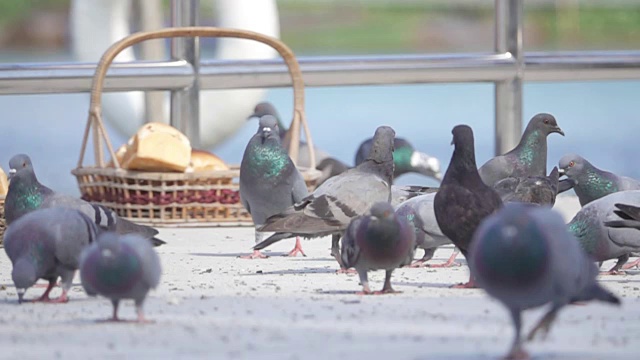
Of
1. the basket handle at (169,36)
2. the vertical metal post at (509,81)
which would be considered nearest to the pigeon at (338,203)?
the basket handle at (169,36)

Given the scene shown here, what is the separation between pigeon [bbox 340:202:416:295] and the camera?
3850 millimetres

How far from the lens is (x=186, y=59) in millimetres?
7207

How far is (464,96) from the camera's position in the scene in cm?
2416

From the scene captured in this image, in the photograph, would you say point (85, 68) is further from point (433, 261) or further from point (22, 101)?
point (22, 101)

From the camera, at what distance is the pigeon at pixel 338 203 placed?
4621mm

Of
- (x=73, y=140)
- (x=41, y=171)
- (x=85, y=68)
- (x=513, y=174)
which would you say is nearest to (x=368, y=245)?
(x=513, y=174)

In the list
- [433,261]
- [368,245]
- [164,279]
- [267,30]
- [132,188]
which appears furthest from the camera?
[267,30]

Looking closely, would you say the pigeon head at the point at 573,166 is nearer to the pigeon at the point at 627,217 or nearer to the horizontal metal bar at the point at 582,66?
the pigeon at the point at 627,217

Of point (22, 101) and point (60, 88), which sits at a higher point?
point (60, 88)

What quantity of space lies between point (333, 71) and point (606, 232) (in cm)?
319

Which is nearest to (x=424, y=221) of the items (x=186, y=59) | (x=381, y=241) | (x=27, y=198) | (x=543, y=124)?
(x=381, y=241)

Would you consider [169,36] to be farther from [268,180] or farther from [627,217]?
[627,217]

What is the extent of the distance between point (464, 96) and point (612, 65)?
16467 mm

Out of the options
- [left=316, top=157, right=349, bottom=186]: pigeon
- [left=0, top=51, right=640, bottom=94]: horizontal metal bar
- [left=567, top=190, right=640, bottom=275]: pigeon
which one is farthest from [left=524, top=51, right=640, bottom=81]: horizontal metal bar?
A: [left=567, top=190, right=640, bottom=275]: pigeon
